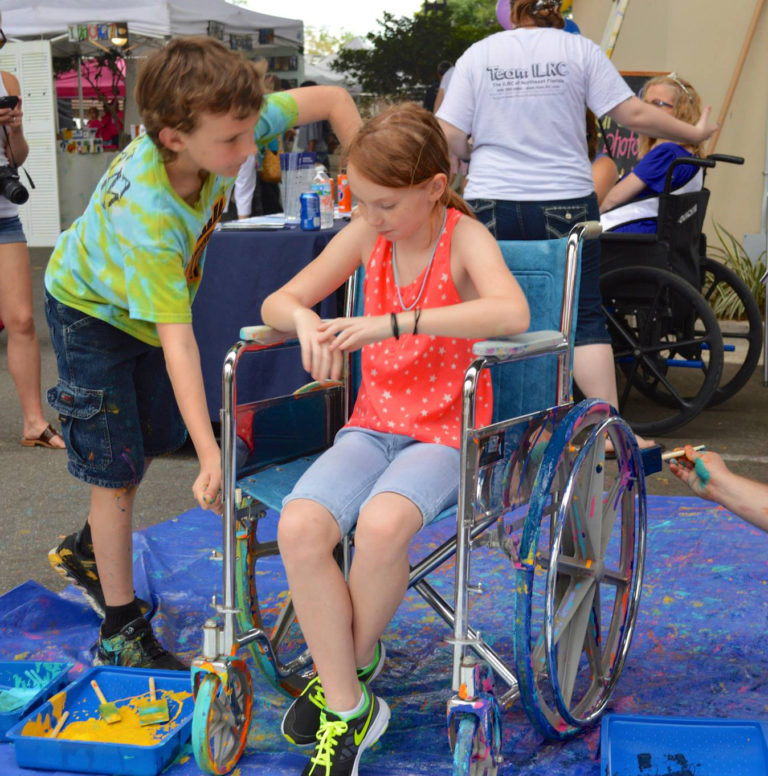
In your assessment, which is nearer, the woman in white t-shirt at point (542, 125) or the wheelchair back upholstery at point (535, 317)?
the wheelchair back upholstery at point (535, 317)

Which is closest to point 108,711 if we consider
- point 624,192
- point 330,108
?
point 330,108

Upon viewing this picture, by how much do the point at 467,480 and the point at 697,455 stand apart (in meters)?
0.63

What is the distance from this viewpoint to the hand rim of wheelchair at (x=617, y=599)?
1.84 meters

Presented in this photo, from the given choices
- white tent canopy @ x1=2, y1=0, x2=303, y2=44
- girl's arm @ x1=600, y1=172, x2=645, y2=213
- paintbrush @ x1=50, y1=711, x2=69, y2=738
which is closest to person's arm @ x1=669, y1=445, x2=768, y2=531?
paintbrush @ x1=50, y1=711, x2=69, y2=738

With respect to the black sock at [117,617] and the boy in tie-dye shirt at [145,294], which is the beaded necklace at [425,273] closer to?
the boy in tie-dye shirt at [145,294]

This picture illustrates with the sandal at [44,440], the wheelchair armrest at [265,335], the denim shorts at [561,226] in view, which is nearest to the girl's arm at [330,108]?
the wheelchair armrest at [265,335]

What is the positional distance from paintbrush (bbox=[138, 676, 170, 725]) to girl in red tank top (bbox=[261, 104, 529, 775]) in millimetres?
305

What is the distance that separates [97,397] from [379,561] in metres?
0.77

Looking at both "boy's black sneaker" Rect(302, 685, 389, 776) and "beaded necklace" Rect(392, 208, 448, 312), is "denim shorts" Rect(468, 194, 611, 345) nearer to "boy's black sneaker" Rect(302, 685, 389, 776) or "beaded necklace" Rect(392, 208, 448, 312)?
"beaded necklace" Rect(392, 208, 448, 312)

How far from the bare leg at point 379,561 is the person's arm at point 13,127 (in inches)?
104

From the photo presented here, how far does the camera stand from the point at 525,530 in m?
1.84

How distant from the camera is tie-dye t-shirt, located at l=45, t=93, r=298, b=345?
2014mm

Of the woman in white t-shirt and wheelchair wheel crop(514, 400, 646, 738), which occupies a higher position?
the woman in white t-shirt

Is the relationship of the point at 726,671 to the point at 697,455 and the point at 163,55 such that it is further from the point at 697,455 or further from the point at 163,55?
the point at 163,55
